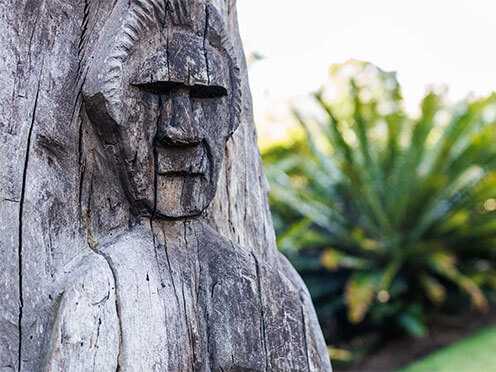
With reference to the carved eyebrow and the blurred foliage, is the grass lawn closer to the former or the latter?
the blurred foliage

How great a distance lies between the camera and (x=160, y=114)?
1477 mm

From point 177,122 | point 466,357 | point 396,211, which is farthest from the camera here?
point 396,211

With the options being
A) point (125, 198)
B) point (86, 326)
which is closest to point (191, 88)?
point (125, 198)

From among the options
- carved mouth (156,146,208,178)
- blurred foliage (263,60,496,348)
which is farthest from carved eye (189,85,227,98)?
blurred foliage (263,60,496,348)

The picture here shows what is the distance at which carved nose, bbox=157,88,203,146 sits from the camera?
1.46 meters

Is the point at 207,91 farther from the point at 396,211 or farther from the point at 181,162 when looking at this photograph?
the point at 396,211

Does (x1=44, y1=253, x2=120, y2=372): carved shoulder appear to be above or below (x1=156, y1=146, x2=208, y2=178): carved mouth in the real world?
below

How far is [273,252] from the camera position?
1839 millimetres

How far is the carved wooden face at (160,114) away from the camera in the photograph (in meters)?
1.43

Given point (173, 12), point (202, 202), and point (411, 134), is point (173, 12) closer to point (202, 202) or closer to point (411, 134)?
point (202, 202)

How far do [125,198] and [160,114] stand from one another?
0.75ft

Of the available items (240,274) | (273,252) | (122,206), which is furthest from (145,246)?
(273,252)

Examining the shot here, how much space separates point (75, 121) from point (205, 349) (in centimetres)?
64

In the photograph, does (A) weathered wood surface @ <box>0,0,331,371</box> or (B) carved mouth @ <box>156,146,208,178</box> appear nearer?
(A) weathered wood surface @ <box>0,0,331,371</box>
